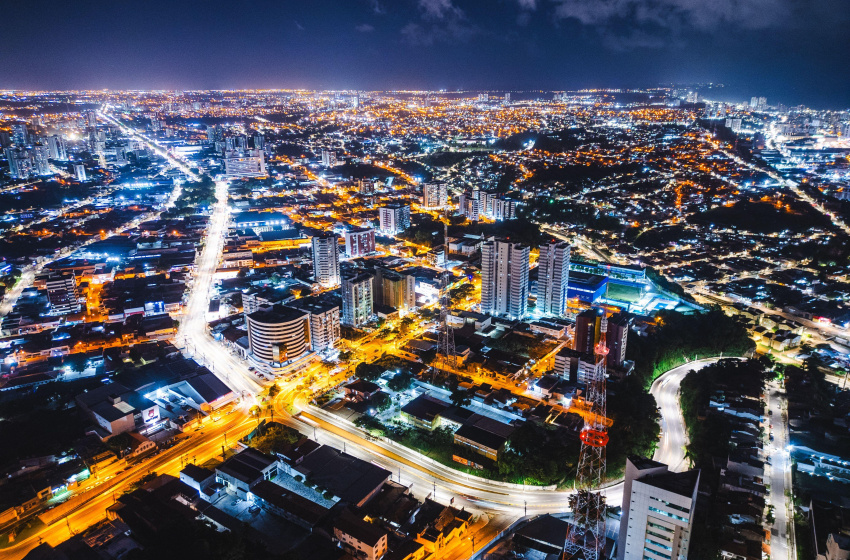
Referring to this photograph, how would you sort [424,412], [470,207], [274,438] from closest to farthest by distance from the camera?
[274,438] → [424,412] → [470,207]

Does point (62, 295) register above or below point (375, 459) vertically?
above

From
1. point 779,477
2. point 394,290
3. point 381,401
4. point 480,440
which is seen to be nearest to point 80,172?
point 394,290

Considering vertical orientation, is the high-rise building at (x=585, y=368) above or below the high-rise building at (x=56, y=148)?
below

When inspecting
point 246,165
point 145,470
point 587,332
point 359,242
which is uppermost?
point 246,165

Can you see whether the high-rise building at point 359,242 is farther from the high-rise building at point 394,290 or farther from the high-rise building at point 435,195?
the high-rise building at point 435,195

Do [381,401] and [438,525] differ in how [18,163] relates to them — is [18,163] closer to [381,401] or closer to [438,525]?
[381,401]

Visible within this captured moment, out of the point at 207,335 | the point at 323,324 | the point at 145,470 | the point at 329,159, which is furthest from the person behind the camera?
the point at 329,159

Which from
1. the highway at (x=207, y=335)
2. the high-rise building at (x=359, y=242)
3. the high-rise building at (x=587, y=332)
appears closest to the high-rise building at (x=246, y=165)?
the highway at (x=207, y=335)

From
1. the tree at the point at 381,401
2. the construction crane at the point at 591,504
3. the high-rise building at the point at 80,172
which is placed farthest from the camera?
the high-rise building at the point at 80,172
